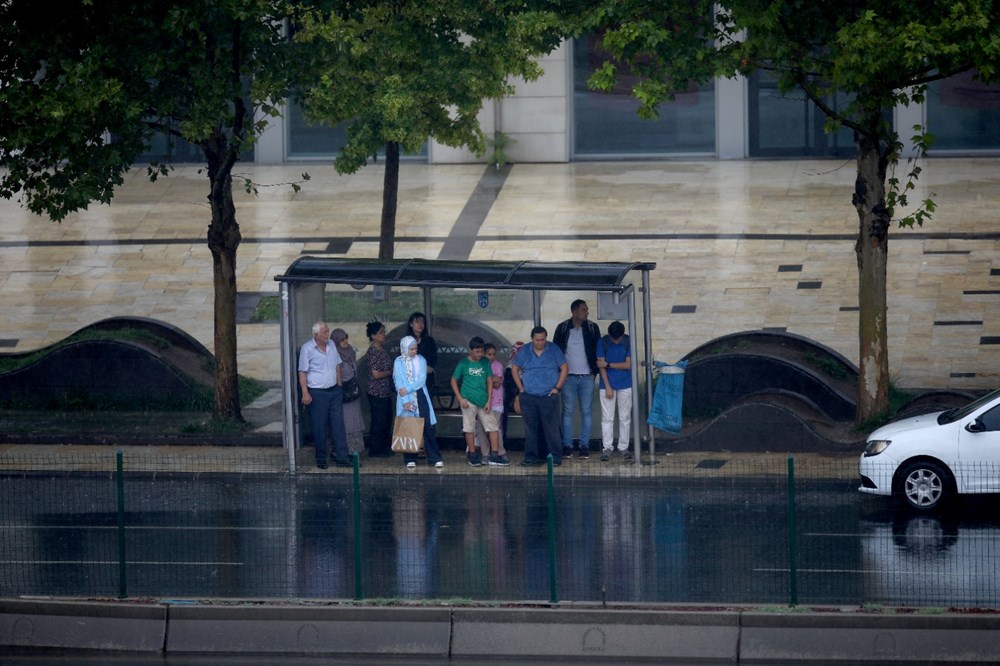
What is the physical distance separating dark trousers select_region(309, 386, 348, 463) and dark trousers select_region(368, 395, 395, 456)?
43 cm

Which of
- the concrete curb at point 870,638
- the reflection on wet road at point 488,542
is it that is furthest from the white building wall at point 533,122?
the concrete curb at point 870,638

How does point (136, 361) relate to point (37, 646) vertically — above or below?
above

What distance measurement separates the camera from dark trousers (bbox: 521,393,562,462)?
1706 centimetres

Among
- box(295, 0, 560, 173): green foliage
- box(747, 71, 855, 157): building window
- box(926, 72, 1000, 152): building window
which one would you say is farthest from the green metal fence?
box(926, 72, 1000, 152): building window

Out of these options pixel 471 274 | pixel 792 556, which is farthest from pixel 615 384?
pixel 792 556

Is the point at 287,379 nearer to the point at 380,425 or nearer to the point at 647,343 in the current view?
the point at 380,425

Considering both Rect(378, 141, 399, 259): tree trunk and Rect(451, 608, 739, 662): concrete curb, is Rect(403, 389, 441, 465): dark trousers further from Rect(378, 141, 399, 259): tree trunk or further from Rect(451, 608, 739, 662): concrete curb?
Rect(378, 141, 399, 259): tree trunk

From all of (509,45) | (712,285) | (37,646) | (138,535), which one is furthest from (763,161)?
(37,646)

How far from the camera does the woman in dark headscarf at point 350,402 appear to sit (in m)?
17.5

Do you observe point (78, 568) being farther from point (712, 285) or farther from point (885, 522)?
point (712, 285)

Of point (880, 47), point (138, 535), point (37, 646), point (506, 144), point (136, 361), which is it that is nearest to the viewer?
point (37, 646)

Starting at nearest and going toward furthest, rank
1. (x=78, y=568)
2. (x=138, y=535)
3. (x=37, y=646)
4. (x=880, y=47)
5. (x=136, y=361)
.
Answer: (x=37, y=646) → (x=78, y=568) → (x=138, y=535) → (x=880, y=47) → (x=136, y=361)

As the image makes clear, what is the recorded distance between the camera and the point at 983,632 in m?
10.6

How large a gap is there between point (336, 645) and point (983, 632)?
4.40 meters
